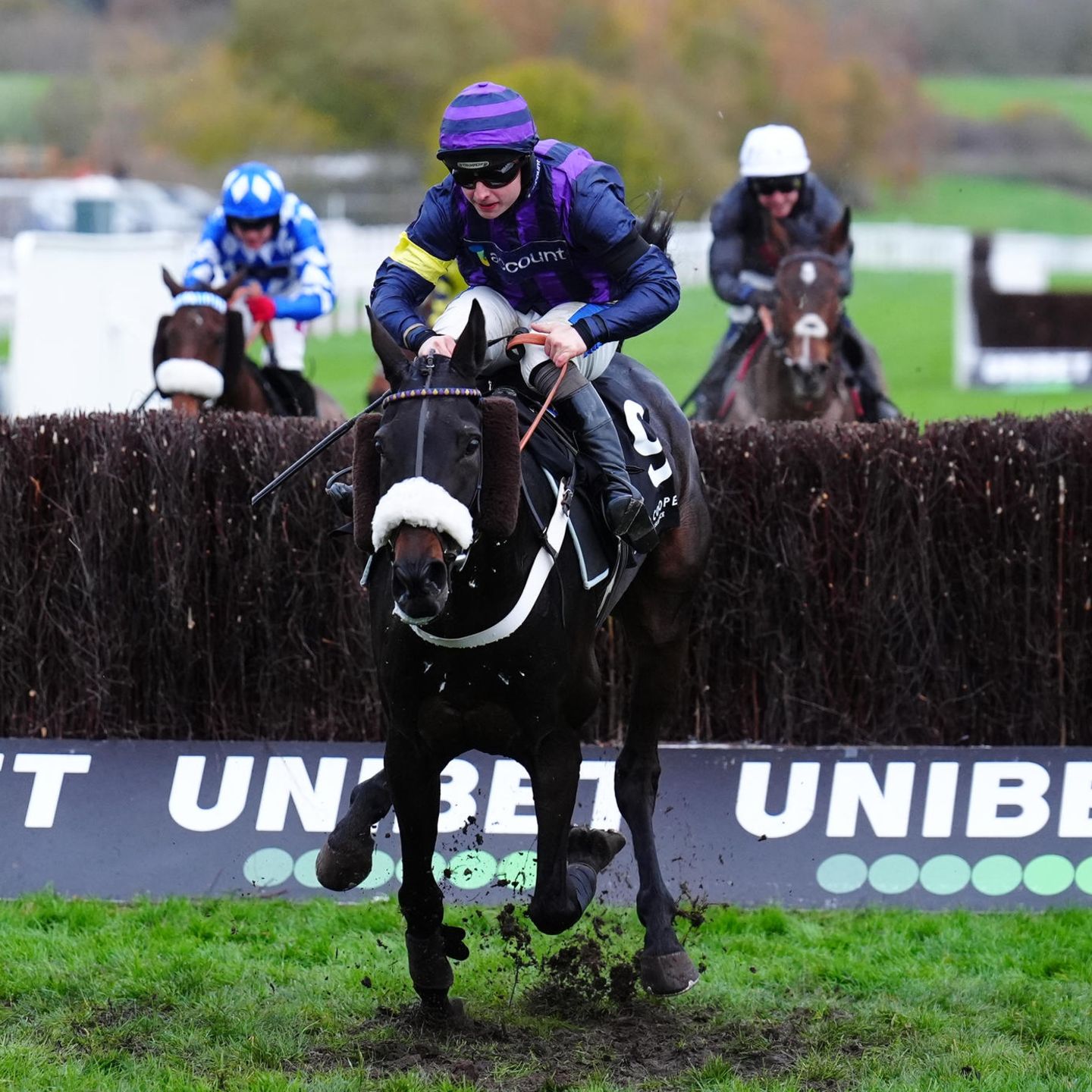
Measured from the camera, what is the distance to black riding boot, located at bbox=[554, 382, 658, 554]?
4.81 meters

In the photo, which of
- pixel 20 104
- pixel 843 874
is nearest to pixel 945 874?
pixel 843 874

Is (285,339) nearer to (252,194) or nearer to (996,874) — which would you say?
(252,194)

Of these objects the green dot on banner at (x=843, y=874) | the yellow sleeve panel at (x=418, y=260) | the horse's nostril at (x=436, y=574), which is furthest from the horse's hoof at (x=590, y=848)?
the yellow sleeve panel at (x=418, y=260)

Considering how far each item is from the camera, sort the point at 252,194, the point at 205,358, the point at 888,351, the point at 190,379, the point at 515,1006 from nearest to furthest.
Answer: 1. the point at 515,1006
2. the point at 190,379
3. the point at 205,358
4. the point at 252,194
5. the point at 888,351

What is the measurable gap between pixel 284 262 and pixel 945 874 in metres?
5.34

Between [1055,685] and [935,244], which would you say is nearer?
[1055,685]

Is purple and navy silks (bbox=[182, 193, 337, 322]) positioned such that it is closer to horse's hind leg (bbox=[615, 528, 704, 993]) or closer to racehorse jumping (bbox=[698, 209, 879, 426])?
racehorse jumping (bbox=[698, 209, 879, 426])

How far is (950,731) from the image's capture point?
655 cm

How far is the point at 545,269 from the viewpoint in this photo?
4.90 metres

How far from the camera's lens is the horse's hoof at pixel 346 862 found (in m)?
4.95

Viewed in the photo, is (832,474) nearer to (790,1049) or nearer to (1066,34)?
(790,1049)

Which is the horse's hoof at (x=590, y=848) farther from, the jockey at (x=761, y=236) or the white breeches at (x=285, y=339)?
the white breeches at (x=285, y=339)

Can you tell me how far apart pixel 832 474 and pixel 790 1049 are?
2.41 m

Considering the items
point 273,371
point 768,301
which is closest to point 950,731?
point 768,301
